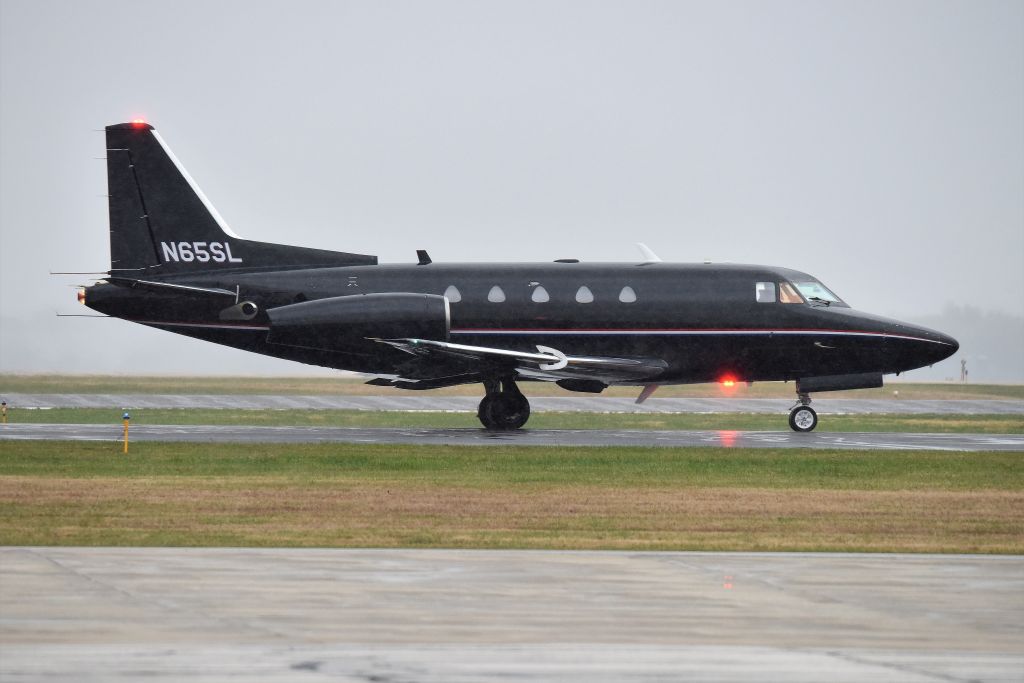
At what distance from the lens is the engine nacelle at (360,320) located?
34594mm

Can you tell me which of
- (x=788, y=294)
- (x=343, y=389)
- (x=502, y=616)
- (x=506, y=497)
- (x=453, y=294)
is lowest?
(x=343, y=389)

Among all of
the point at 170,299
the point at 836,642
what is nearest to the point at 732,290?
the point at 170,299

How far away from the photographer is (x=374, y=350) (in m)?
35.8

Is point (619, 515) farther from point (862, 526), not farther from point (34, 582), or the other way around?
point (34, 582)

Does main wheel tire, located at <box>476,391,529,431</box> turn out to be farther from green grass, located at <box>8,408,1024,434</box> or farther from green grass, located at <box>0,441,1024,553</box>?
green grass, located at <box>0,441,1024,553</box>

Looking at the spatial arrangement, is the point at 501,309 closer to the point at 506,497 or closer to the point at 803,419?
the point at 803,419

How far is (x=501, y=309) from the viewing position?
36156mm

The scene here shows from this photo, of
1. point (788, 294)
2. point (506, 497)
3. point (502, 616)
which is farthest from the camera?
point (788, 294)

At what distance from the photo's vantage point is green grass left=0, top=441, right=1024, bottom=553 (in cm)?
1675

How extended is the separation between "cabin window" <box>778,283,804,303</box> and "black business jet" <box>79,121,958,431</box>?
0.04 meters

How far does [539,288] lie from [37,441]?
1314 cm

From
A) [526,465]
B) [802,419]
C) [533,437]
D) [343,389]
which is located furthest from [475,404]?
[526,465]

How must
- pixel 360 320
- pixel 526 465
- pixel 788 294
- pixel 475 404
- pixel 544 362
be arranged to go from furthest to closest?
pixel 475 404 < pixel 788 294 < pixel 544 362 < pixel 360 320 < pixel 526 465

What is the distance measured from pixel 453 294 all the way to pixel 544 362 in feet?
9.94
